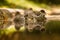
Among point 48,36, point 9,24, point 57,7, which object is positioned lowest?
point 48,36

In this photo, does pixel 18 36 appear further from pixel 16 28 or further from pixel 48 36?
pixel 48 36

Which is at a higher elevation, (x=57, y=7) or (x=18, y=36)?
(x=57, y=7)

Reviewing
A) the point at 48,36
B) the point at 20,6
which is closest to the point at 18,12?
the point at 20,6

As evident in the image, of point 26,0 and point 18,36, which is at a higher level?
point 26,0

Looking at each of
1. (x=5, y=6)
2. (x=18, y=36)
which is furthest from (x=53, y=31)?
(x=5, y=6)

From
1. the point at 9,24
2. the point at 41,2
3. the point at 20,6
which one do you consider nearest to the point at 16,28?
the point at 9,24

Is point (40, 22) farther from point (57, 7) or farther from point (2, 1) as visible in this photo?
point (2, 1)

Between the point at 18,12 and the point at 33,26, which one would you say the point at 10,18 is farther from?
the point at 33,26
